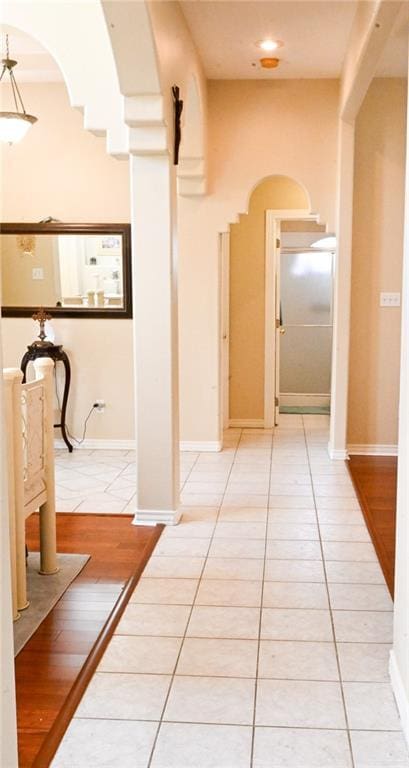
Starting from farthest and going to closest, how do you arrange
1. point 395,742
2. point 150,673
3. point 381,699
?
point 150,673
point 381,699
point 395,742

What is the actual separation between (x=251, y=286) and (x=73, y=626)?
4296 mm

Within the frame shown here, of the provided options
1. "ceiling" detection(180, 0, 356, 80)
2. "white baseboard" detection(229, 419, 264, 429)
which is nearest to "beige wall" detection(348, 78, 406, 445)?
"ceiling" detection(180, 0, 356, 80)

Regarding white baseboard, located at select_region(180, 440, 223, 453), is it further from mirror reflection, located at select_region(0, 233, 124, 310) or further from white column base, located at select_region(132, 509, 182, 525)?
white column base, located at select_region(132, 509, 182, 525)

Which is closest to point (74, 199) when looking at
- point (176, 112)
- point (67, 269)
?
point (67, 269)

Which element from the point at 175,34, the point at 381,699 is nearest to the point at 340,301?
the point at 175,34

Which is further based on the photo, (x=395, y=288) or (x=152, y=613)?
(x=395, y=288)

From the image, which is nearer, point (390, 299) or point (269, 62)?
point (269, 62)

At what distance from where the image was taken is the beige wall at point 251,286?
6.67 meters

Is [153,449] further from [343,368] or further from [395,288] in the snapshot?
[395,288]

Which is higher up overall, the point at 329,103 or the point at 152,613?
the point at 329,103

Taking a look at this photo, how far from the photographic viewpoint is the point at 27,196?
5.84 m

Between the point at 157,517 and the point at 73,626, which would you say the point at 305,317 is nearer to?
the point at 157,517

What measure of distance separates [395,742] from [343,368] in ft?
11.9

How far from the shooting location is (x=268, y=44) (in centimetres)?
471
